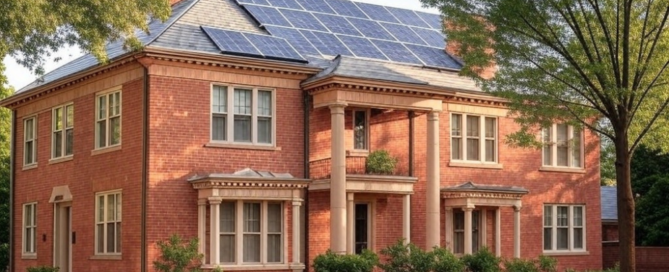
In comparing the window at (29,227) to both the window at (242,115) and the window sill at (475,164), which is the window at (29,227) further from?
the window sill at (475,164)

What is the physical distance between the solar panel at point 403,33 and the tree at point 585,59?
30.5 ft

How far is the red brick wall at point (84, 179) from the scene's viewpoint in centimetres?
3222

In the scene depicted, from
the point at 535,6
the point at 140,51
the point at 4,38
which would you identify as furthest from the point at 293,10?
the point at 4,38

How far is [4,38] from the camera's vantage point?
85.8 feet

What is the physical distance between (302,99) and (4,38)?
1049 centimetres

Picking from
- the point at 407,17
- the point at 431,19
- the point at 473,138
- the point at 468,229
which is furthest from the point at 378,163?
the point at 431,19

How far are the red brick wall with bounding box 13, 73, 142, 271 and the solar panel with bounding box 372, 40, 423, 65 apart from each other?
9552 mm

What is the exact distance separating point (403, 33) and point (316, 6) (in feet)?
11.0

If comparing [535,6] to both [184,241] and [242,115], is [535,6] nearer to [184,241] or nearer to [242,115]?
[242,115]

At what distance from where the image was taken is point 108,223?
33.7 metres

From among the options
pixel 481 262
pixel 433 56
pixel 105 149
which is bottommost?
pixel 481 262

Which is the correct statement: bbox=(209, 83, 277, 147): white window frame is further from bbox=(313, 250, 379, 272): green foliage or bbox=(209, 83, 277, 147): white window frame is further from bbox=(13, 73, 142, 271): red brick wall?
bbox=(313, 250, 379, 272): green foliage

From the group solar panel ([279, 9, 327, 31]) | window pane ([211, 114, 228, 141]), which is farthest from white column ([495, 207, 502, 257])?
window pane ([211, 114, 228, 141])

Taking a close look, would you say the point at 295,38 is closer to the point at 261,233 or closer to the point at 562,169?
the point at 261,233
